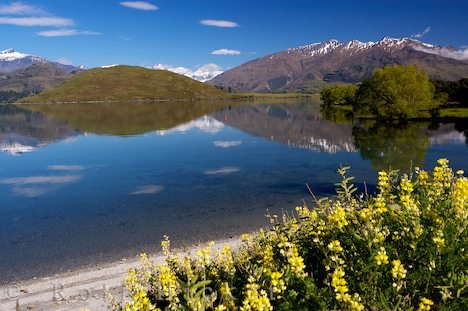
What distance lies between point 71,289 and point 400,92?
10039 centimetres

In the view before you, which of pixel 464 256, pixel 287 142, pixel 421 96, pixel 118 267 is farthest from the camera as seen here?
pixel 421 96

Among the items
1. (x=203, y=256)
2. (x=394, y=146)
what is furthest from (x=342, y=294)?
(x=394, y=146)

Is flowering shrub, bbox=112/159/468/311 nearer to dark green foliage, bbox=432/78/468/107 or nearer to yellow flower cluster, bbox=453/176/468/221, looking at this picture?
yellow flower cluster, bbox=453/176/468/221

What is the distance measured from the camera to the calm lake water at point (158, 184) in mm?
22734

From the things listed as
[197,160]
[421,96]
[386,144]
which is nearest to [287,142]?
[386,144]

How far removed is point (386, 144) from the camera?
195 ft

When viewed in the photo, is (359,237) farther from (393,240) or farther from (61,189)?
(61,189)

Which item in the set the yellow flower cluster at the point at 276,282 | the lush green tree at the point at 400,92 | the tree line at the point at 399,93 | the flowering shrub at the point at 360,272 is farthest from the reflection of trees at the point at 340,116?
the yellow flower cluster at the point at 276,282

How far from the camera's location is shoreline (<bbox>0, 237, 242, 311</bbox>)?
14789 mm

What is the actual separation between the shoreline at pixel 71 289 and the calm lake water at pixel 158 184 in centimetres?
140

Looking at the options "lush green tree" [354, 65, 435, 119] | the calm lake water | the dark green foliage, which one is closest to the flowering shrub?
the calm lake water

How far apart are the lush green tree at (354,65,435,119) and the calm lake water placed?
82.0 feet

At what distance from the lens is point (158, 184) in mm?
37031

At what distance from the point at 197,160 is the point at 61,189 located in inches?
742
